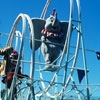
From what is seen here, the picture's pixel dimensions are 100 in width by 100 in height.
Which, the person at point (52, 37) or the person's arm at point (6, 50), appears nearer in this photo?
the person's arm at point (6, 50)

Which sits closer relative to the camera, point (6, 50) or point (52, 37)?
point (6, 50)

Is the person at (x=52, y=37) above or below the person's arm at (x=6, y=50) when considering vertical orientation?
above

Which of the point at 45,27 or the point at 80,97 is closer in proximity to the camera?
the point at 80,97

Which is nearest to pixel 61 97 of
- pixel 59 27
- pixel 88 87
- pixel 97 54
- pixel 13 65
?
pixel 88 87

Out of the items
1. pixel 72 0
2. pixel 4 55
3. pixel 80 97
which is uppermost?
pixel 72 0

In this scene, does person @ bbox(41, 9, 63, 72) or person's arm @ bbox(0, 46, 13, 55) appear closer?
person's arm @ bbox(0, 46, 13, 55)

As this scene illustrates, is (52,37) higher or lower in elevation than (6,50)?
higher

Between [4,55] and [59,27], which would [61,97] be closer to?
[4,55]

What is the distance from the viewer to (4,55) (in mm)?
9406

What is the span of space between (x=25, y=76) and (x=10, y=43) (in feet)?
7.42

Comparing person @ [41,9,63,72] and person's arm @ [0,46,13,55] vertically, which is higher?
person @ [41,9,63,72]

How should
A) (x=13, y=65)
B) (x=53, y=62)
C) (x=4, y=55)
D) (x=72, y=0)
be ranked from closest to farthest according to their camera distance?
(x=4, y=55), (x=13, y=65), (x=72, y=0), (x=53, y=62)

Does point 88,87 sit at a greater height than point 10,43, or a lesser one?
lesser

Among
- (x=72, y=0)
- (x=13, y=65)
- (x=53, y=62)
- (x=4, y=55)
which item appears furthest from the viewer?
(x=53, y=62)
